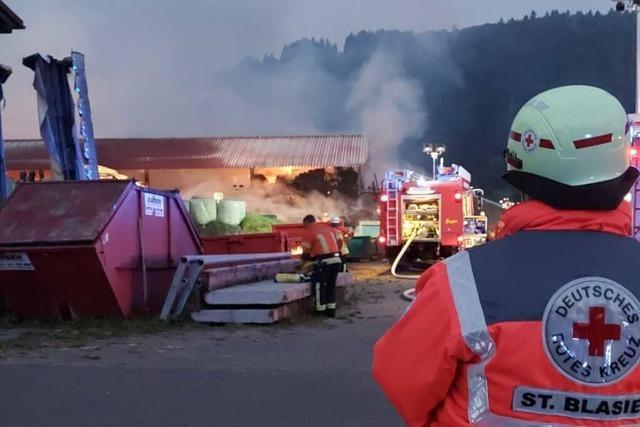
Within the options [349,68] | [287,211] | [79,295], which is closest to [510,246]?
[79,295]

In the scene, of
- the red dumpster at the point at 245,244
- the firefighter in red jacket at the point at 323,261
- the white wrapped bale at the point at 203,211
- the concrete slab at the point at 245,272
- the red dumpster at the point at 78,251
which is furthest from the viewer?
the white wrapped bale at the point at 203,211

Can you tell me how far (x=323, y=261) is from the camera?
11.0 metres

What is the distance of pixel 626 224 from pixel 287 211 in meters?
27.0

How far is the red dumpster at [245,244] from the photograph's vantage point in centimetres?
1478


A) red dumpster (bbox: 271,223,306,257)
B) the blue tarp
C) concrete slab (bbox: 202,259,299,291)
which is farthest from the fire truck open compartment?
the blue tarp

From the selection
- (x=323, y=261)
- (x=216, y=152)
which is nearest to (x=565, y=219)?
(x=323, y=261)

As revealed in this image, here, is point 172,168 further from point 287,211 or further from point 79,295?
point 79,295

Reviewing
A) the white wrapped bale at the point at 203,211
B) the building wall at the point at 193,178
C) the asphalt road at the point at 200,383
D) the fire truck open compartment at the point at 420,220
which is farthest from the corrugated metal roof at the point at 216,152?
the asphalt road at the point at 200,383

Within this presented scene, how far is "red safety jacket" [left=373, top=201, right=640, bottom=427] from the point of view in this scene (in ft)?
5.11

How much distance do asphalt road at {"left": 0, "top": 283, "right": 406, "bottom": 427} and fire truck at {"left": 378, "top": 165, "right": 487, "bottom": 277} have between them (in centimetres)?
1068

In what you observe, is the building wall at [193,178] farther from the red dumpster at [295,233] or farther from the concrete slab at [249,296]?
the concrete slab at [249,296]

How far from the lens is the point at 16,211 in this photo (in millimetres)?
9547

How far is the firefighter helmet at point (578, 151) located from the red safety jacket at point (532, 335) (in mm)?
51

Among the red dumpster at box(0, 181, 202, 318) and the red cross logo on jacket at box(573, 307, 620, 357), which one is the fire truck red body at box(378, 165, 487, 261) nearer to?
the red dumpster at box(0, 181, 202, 318)
